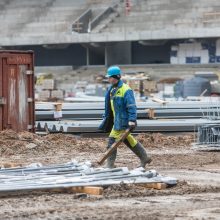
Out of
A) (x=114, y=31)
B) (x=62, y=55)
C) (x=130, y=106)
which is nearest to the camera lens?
(x=130, y=106)

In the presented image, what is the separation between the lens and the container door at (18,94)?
62.6 ft

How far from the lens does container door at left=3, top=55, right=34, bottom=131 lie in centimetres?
1908

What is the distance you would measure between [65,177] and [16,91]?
27.0 ft

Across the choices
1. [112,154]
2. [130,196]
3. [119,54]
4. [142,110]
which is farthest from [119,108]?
[119,54]

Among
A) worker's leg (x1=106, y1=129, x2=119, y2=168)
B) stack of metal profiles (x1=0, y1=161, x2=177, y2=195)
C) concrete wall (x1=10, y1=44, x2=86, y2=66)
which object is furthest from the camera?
concrete wall (x1=10, y1=44, x2=86, y2=66)

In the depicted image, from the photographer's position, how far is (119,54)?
54.4m

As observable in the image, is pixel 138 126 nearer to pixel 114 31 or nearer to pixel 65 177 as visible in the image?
pixel 65 177

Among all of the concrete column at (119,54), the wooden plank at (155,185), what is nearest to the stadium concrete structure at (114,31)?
the concrete column at (119,54)

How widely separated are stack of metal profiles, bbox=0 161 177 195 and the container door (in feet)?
22.6

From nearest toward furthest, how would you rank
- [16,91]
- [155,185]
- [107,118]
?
[155,185]
[107,118]
[16,91]

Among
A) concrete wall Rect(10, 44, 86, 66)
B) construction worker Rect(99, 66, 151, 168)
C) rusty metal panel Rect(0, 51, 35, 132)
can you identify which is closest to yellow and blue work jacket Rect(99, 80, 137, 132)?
construction worker Rect(99, 66, 151, 168)

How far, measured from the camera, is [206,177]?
12.9m

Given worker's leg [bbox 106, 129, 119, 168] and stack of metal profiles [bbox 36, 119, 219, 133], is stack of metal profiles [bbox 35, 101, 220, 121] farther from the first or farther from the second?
worker's leg [bbox 106, 129, 119, 168]

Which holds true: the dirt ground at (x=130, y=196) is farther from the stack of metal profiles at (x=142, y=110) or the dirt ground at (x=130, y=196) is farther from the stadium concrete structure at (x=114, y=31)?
the stadium concrete structure at (x=114, y=31)
